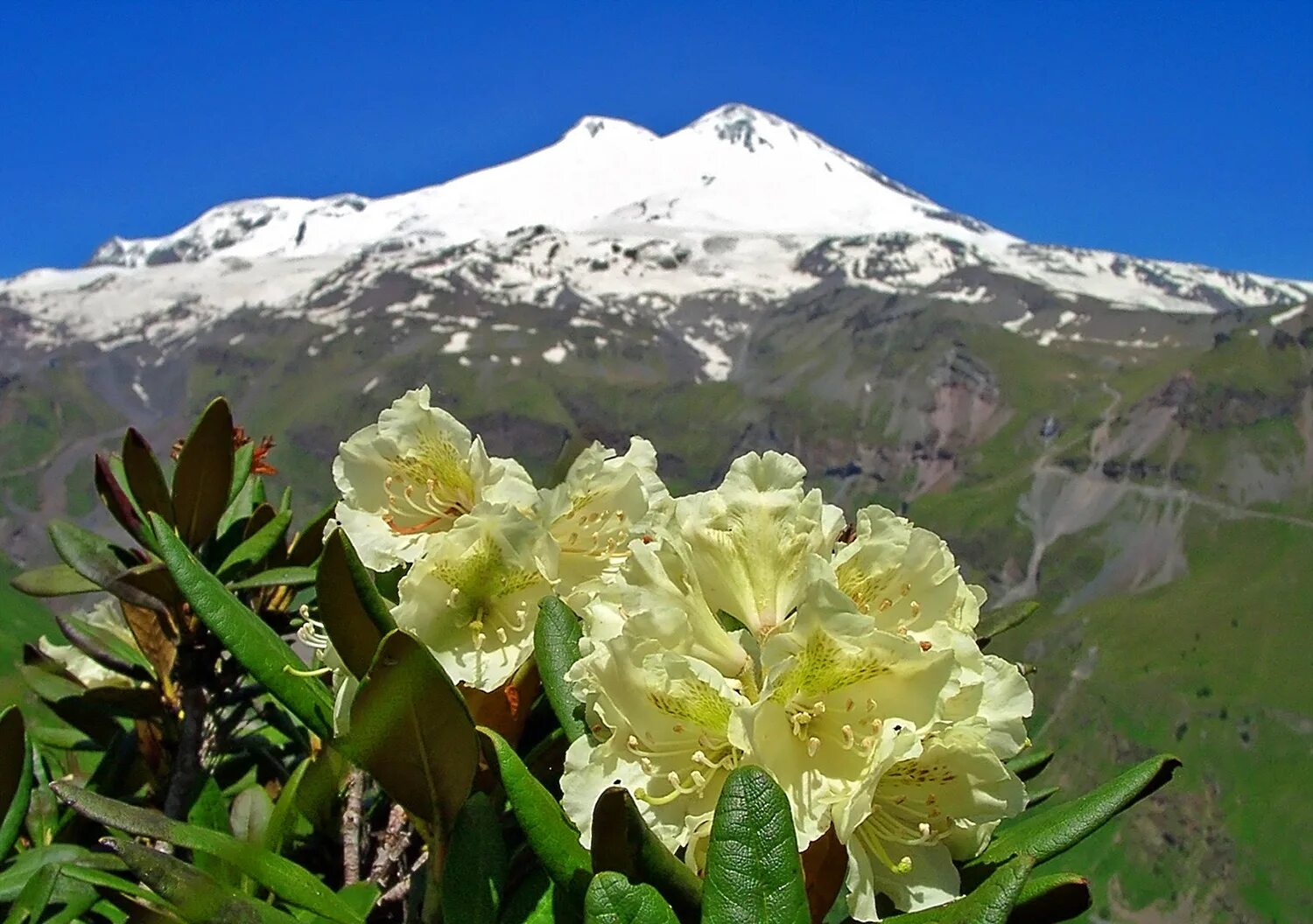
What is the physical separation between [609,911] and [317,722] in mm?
858

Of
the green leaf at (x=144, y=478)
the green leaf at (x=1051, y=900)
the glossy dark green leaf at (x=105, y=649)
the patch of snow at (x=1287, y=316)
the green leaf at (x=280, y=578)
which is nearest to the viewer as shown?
the green leaf at (x=1051, y=900)

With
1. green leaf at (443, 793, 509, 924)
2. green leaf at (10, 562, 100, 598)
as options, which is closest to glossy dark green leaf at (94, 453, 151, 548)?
green leaf at (10, 562, 100, 598)

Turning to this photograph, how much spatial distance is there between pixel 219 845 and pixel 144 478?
1.25 meters

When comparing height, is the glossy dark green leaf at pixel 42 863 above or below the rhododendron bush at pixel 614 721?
below

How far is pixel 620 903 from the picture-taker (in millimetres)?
1502

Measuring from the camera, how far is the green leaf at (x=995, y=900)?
1.52 metres

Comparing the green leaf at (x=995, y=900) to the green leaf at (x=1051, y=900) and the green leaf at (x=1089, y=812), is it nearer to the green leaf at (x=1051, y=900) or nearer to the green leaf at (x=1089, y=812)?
the green leaf at (x=1051, y=900)

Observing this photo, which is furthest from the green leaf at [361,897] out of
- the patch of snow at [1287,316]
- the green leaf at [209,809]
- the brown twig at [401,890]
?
the patch of snow at [1287,316]

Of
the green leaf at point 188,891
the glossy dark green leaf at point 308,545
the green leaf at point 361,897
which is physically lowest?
the green leaf at point 361,897

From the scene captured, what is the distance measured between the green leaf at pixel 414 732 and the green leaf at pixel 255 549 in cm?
120

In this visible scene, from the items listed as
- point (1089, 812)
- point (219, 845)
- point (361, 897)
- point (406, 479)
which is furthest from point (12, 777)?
point (1089, 812)

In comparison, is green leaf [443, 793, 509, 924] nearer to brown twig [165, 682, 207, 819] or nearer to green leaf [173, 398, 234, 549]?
brown twig [165, 682, 207, 819]

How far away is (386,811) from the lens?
2846 millimetres

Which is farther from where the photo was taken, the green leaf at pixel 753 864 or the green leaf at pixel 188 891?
the green leaf at pixel 188 891
